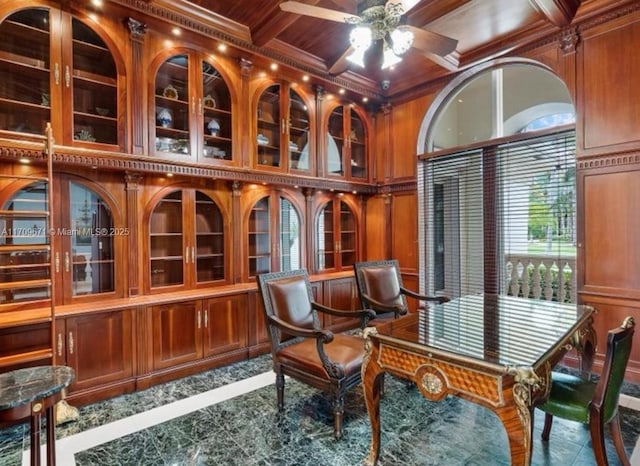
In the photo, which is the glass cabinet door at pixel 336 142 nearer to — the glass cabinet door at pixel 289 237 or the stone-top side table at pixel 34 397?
the glass cabinet door at pixel 289 237

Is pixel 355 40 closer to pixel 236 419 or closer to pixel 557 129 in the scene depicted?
pixel 557 129

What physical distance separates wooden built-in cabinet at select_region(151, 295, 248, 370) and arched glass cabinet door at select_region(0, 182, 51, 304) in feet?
3.04

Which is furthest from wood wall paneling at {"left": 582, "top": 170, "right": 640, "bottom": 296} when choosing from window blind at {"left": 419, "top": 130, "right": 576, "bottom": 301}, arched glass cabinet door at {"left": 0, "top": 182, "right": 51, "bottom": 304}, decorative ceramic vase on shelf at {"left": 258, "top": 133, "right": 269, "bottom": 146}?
arched glass cabinet door at {"left": 0, "top": 182, "right": 51, "bottom": 304}

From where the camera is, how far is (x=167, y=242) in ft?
11.6

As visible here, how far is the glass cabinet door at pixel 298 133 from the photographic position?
4.41 metres

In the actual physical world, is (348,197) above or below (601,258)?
above

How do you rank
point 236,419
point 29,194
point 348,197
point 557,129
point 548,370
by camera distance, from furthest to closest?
point 348,197 < point 557,129 < point 29,194 < point 236,419 < point 548,370

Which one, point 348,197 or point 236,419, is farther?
point 348,197

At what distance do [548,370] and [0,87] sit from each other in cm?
424

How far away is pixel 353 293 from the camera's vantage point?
4832 mm

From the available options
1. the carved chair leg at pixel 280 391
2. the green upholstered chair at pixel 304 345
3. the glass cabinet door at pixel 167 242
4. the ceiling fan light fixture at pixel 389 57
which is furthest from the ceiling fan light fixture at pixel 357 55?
the carved chair leg at pixel 280 391

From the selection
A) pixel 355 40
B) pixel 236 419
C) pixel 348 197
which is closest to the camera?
pixel 355 40

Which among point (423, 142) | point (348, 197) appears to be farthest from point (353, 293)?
point (423, 142)

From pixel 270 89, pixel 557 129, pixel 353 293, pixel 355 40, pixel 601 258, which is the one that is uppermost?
pixel 270 89
